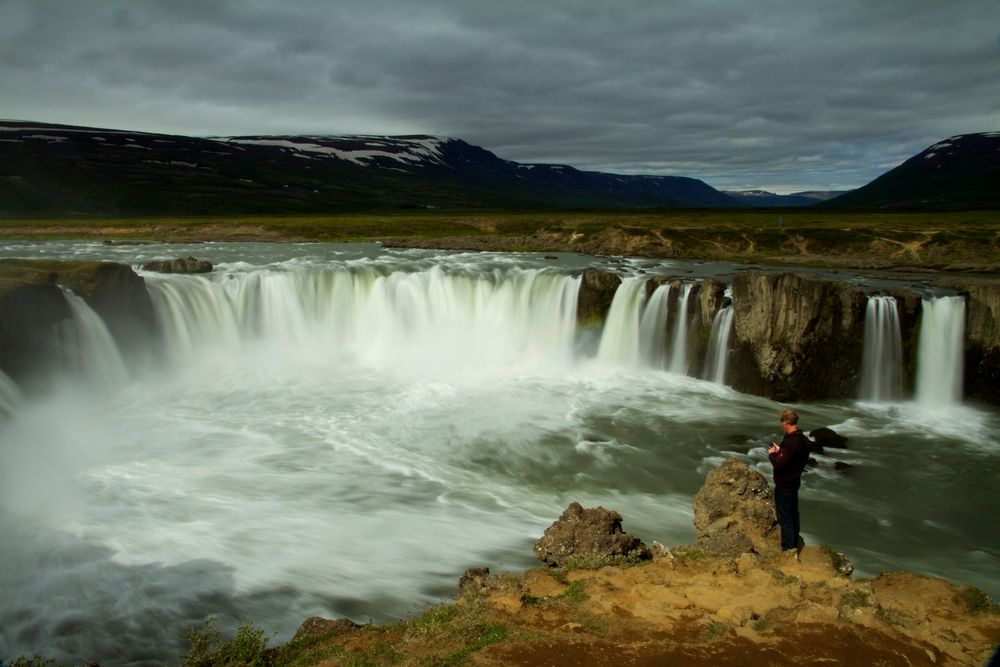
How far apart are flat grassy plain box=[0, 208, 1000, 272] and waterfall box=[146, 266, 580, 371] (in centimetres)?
2053

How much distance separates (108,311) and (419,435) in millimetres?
14274

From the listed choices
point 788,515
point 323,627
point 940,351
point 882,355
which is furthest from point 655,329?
point 323,627

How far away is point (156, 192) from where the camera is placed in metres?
134

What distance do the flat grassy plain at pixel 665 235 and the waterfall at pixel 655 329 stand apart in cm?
2192

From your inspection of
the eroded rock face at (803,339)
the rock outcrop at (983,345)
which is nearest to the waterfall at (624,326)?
the eroded rock face at (803,339)

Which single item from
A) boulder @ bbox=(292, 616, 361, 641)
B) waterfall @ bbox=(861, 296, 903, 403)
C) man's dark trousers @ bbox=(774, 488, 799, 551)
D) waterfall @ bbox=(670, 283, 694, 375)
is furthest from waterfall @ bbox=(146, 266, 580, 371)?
boulder @ bbox=(292, 616, 361, 641)

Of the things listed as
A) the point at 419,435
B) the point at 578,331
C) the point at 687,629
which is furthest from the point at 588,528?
the point at 578,331

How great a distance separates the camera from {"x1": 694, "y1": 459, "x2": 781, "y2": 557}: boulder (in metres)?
10.5

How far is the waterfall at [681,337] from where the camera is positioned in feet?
88.0

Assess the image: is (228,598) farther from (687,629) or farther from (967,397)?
(967,397)

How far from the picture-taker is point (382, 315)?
104 ft

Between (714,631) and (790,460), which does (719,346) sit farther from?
(714,631)

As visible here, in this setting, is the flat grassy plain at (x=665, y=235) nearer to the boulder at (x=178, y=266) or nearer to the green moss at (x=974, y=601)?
the boulder at (x=178, y=266)

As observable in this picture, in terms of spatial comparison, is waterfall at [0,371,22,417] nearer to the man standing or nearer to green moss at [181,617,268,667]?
green moss at [181,617,268,667]
